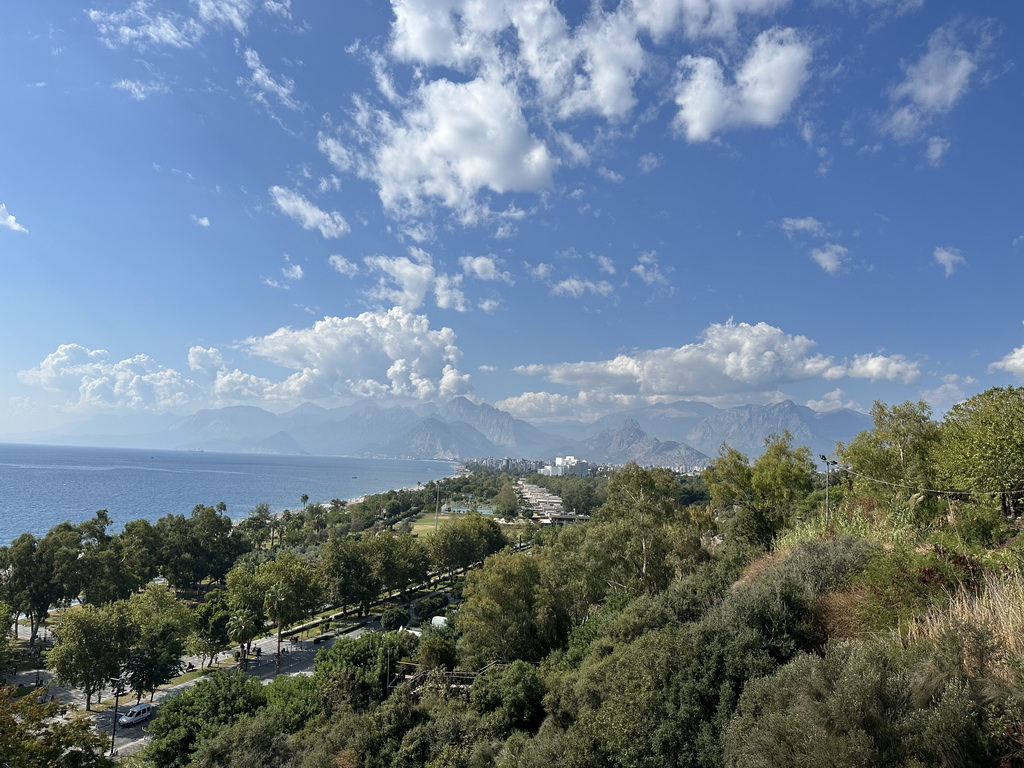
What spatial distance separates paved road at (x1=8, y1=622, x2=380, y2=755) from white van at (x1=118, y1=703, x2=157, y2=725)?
246mm

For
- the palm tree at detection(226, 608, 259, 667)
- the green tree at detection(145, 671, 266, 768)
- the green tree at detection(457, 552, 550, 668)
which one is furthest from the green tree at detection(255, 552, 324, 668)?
the green tree at detection(145, 671, 266, 768)

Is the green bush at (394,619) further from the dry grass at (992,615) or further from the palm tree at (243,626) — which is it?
the dry grass at (992,615)

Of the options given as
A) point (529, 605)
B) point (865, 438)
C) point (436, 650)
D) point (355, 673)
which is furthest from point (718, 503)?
point (355, 673)

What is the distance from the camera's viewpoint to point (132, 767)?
14500mm

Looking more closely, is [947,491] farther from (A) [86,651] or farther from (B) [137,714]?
(A) [86,651]

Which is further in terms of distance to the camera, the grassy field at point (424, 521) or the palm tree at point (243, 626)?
the grassy field at point (424, 521)

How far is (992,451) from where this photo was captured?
17.5m

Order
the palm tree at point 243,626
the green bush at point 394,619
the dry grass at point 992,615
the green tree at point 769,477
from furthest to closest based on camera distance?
1. the green bush at point 394,619
2. the green tree at point 769,477
3. the palm tree at point 243,626
4. the dry grass at point 992,615

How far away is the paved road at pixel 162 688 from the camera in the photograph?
23.3 meters

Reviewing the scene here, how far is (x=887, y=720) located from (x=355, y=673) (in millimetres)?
15122

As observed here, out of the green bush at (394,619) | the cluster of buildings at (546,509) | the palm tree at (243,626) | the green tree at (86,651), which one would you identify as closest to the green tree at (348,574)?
the green bush at (394,619)

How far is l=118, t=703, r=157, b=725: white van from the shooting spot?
2453 cm

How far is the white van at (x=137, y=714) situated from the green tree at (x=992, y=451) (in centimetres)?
3592

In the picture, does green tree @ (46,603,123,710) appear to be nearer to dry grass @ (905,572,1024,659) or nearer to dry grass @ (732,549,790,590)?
dry grass @ (732,549,790,590)
